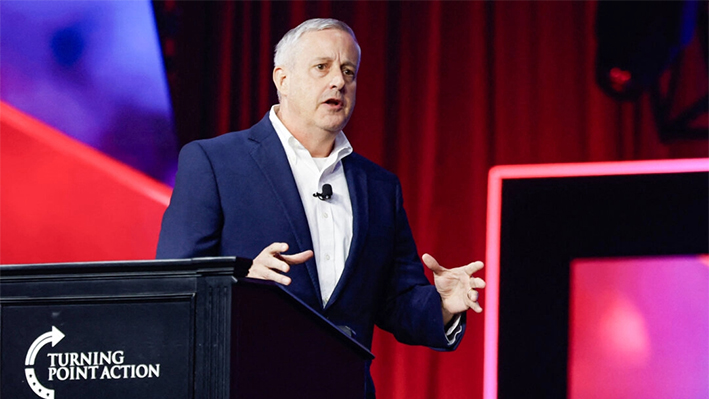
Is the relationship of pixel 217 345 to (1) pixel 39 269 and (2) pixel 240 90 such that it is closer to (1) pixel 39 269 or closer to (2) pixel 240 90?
(1) pixel 39 269

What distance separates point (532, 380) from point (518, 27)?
4.61 ft

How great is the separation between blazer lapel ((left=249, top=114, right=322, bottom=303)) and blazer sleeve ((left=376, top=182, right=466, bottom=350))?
0.25 meters

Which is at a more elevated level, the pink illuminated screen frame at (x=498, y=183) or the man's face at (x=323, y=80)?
the man's face at (x=323, y=80)

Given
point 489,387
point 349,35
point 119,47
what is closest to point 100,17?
point 119,47

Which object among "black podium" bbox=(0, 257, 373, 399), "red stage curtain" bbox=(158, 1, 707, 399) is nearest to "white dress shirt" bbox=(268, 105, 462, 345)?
"black podium" bbox=(0, 257, 373, 399)

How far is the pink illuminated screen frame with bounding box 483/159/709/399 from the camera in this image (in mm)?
3156

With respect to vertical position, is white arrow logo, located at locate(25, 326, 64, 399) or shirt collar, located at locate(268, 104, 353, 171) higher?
shirt collar, located at locate(268, 104, 353, 171)

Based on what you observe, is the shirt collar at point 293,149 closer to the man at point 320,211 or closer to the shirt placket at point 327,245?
the man at point 320,211

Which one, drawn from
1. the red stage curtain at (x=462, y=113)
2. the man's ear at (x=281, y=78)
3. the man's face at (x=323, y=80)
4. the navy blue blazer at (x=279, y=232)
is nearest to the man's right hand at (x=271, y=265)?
the navy blue blazer at (x=279, y=232)

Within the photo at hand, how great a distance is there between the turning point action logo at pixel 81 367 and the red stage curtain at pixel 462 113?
7.40ft

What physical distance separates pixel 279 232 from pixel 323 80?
1.43ft

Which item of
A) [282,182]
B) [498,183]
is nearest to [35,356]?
[282,182]

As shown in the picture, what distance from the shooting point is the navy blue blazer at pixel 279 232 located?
1.79 meters

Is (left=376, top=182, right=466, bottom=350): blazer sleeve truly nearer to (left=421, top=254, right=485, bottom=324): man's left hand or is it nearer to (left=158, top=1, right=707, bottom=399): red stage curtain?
(left=421, top=254, right=485, bottom=324): man's left hand
